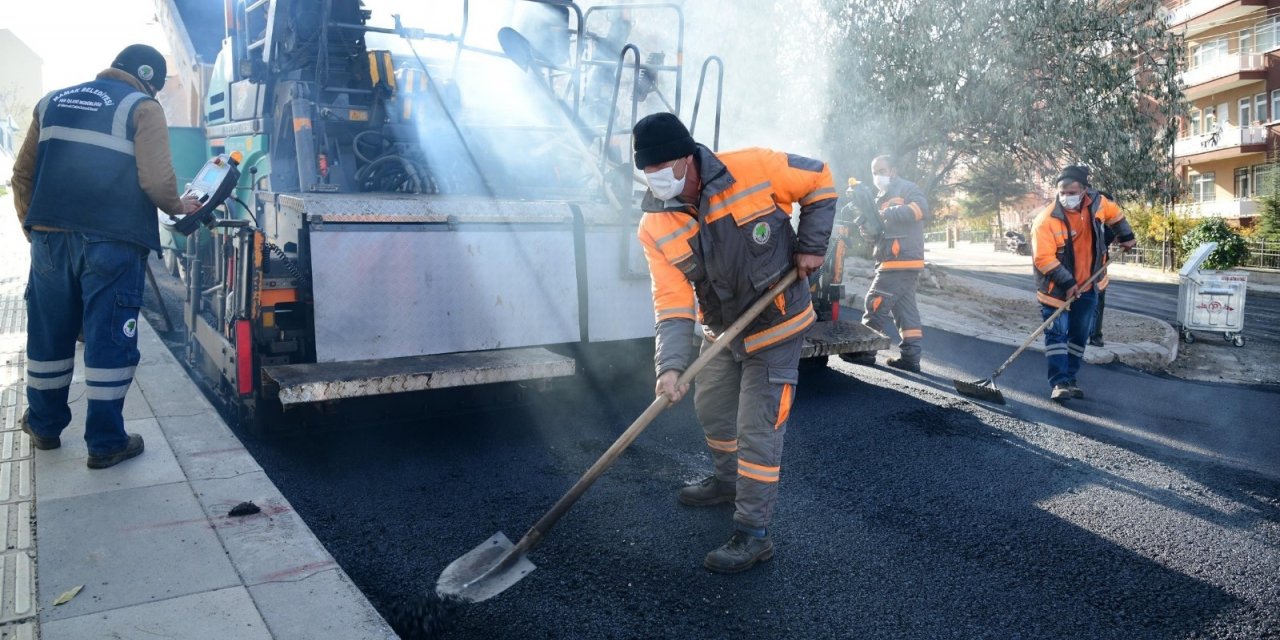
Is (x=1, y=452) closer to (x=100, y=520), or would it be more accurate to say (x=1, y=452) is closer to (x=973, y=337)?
(x=100, y=520)

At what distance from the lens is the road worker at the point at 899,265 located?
21.7 feet

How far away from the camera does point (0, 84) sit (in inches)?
2051

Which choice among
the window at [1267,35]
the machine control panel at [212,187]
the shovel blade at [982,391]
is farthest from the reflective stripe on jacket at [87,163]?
the window at [1267,35]

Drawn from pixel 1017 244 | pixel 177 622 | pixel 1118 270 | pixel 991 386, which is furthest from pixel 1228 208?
pixel 177 622

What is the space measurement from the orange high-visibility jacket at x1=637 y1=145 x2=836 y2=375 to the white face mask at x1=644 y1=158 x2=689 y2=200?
0.06 m

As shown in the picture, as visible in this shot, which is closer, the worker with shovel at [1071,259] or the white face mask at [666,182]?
the white face mask at [666,182]

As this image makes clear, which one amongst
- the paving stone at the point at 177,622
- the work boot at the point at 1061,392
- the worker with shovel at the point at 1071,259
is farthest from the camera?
the worker with shovel at the point at 1071,259

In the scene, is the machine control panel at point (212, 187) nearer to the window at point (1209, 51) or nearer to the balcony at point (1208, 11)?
the balcony at point (1208, 11)

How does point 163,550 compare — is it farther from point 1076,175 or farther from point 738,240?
point 1076,175

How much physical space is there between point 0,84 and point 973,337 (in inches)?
2378

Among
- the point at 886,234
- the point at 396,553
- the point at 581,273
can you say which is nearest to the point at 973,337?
the point at 886,234

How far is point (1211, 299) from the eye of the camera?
8.71 m

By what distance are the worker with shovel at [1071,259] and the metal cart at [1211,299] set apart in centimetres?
352

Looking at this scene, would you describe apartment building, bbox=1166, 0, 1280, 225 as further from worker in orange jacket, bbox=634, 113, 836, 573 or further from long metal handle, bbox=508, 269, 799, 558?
long metal handle, bbox=508, 269, 799, 558
